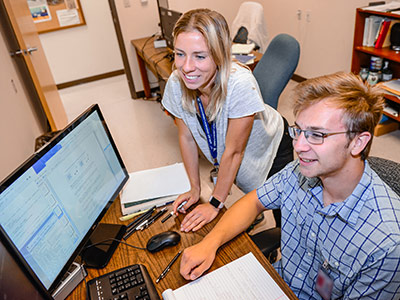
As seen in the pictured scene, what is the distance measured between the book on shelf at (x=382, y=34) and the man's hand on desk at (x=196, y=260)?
249 centimetres

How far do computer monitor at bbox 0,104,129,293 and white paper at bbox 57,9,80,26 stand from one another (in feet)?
14.0

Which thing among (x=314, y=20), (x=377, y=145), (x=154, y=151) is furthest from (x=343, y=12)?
(x=154, y=151)

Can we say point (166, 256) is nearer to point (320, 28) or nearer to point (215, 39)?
point (215, 39)

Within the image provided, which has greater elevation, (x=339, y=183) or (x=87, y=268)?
(x=339, y=183)

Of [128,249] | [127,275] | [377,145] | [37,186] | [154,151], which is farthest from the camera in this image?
[154,151]

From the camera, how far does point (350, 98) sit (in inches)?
29.9

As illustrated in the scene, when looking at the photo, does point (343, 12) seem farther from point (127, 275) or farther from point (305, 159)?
point (127, 275)

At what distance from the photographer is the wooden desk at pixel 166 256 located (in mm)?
864

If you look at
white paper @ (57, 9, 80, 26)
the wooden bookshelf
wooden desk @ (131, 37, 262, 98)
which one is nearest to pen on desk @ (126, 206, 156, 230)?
wooden desk @ (131, 37, 262, 98)

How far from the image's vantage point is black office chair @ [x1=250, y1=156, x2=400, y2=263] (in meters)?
0.87

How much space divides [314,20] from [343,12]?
411 mm

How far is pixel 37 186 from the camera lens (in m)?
0.72

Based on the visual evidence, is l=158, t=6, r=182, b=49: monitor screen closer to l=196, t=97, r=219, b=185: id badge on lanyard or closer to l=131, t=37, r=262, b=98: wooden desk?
l=131, t=37, r=262, b=98: wooden desk

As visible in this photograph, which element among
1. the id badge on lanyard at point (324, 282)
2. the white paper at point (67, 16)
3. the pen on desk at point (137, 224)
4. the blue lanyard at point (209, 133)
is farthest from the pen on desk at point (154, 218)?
the white paper at point (67, 16)
